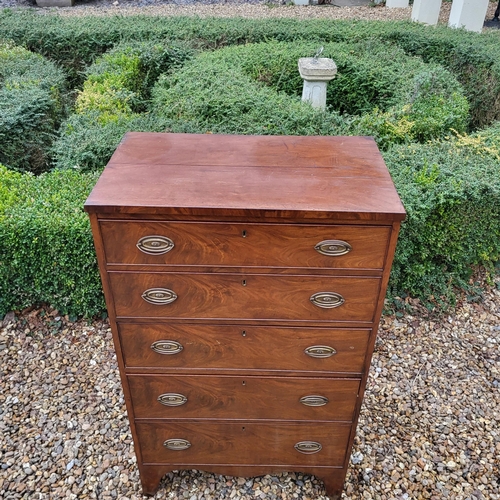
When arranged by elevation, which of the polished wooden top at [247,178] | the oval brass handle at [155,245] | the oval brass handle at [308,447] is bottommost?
the oval brass handle at [308,447]

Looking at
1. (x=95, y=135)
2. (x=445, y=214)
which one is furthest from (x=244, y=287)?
(x=95, y=135)

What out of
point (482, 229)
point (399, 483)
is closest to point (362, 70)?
point (482, 229)

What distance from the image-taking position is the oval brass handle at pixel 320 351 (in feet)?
7.11

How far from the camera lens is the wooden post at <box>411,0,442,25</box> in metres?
9.80

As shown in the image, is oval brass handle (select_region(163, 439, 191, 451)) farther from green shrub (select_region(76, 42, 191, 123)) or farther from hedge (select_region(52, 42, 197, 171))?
green shrub (select_region(76, 42, 191, 123))

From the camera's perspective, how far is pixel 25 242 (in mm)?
3453

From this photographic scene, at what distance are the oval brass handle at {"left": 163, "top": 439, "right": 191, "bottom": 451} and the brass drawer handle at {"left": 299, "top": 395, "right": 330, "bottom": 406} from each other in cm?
68

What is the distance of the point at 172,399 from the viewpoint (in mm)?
2350

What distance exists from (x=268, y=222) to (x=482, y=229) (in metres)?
2.85

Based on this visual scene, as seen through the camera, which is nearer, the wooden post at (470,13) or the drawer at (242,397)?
the drawer at (242,397)

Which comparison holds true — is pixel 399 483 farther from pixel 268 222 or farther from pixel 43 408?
pixel 43 408

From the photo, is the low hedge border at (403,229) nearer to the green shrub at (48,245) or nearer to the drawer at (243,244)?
the green shrub at (48,245)

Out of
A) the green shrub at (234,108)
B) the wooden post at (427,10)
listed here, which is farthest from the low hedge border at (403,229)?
the wooden post at (427,10)

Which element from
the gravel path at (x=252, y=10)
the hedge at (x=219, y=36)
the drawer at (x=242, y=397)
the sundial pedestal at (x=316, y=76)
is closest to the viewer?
the drawer at (x=242, y=397)
